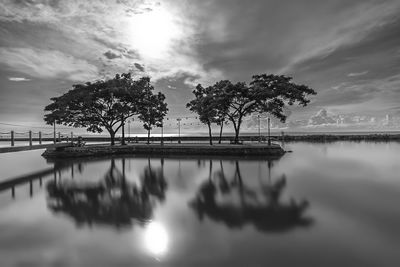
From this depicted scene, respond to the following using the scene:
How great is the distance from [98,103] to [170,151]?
12.7 metres

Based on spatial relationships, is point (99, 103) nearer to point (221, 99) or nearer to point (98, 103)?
point (98, 103)

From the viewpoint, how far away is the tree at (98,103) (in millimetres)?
26188

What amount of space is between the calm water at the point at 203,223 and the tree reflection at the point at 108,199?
44 millimetres

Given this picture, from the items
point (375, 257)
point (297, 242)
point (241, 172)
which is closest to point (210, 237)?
point (297, 242)

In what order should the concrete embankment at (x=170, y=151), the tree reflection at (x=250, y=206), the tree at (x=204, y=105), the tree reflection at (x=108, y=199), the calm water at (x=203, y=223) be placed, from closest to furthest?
the calm water at (x=203, y=223) → the tree reflection at (x=250, y=206) → the tree reflection at (x=108, y=199) → the concrete embankment at (x=170, y=151) → the tree at (x=204, y=105)

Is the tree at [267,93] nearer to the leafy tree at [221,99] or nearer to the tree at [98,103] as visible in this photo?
the leafy tree at [221,99]

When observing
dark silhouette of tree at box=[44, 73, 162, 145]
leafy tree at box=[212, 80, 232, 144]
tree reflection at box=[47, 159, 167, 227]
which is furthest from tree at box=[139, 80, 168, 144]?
tree reflection at box=[47, 159, 167, 227]

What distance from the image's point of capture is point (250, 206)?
8164 millimetres

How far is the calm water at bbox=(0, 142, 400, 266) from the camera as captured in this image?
4.73 meters

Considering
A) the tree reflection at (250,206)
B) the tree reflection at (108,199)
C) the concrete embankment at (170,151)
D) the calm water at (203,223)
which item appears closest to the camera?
the calm water at (203,223)

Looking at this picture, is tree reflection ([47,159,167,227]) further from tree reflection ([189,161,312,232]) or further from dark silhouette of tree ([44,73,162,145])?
dark silhouette of tree ([44,73,162,145])

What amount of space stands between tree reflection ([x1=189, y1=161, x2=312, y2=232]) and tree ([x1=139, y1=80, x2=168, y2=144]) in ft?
71.6

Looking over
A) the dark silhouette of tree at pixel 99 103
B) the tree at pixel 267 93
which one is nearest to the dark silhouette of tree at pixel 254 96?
the tree at pixel 267 93

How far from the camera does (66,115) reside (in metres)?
27.2
